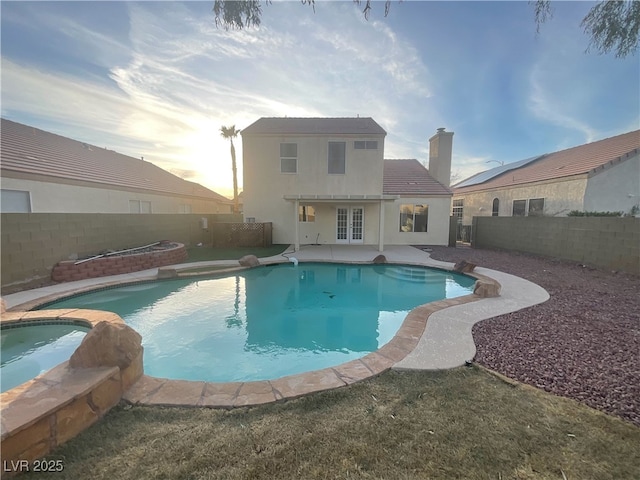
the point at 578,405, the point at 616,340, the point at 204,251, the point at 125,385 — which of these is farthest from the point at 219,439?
the point at 204,251

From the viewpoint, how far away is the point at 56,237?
7.45 m

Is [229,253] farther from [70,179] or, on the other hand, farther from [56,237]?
[70,179]

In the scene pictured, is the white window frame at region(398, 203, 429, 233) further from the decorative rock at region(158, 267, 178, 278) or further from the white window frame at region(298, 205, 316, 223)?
the decorative rock at region(158, 267, 178, 278)

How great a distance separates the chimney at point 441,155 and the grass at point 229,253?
33.6 ft

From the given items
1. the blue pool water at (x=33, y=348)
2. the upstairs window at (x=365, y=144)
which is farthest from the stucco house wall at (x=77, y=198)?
the upstairs window at (x=365, y=144)

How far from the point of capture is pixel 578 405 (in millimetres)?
2531

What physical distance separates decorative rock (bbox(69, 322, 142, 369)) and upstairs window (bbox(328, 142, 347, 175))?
43.3 feet

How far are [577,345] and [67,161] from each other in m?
19.0

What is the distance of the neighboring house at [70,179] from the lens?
10.1 m

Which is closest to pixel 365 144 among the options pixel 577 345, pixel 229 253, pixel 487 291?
pixel 229 253

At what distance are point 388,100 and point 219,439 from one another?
1318 centimetres

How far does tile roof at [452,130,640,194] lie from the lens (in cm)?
1312

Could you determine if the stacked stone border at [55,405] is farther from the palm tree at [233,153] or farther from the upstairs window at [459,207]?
the palm tree at [233,153]

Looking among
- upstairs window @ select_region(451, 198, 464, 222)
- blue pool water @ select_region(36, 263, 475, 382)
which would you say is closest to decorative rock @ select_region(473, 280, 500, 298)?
blue pool water @ select_region(36, 263, 475, 382)
